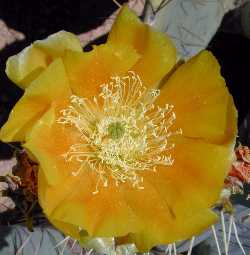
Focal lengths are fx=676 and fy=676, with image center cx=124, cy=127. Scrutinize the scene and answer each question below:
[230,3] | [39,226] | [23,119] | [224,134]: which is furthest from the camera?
[230,3]

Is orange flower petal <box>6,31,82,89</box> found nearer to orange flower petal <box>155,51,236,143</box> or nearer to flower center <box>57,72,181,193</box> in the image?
flower center <box>57,72,181,193</box>

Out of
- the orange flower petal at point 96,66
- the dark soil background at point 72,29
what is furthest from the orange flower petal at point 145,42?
the dark soil background at point 72,29

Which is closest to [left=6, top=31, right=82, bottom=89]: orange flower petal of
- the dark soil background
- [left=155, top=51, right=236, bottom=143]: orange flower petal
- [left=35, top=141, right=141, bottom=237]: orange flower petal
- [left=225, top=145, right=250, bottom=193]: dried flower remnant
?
[left=35, top=141, right=141, bottom=237]: orange flower petal

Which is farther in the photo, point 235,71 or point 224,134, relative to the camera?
point 235,71

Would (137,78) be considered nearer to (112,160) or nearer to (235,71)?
(112,160)

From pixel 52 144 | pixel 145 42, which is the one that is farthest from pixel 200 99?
pixel 52 144

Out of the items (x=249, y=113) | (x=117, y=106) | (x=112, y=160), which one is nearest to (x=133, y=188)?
(x=112, y=160)
